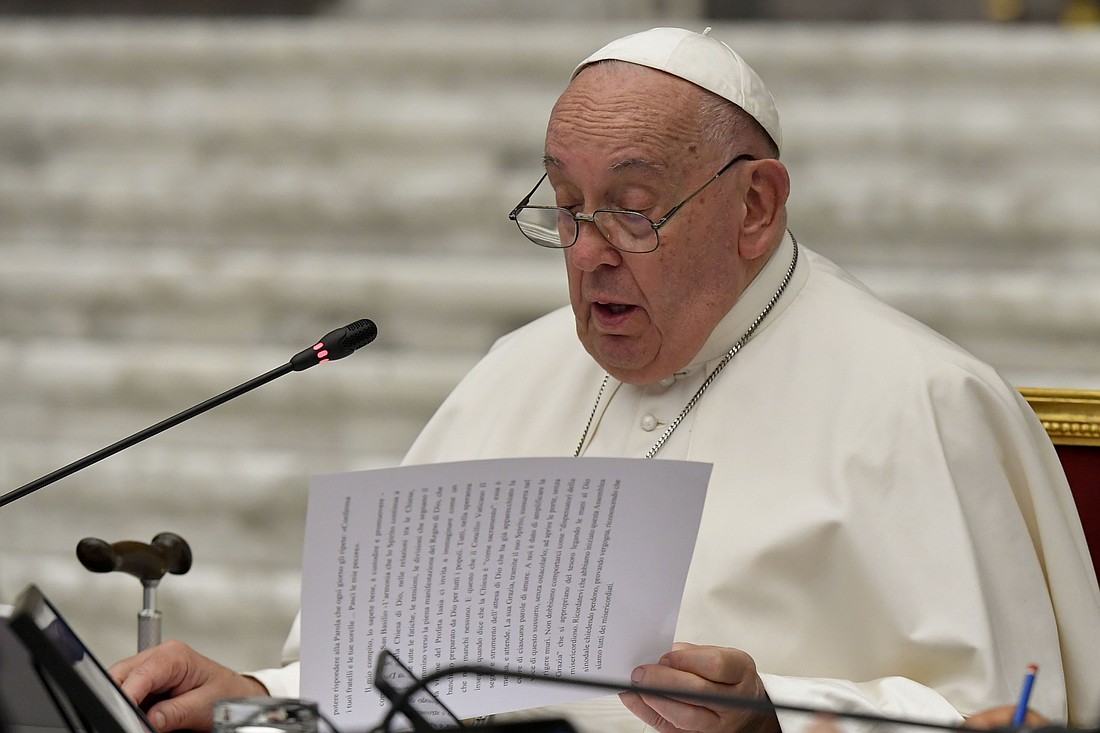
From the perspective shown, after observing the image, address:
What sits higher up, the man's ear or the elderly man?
the man's ear

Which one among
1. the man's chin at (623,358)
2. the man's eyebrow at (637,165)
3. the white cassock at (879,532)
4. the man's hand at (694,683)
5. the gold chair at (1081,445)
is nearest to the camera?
the man's hand at (694,683)

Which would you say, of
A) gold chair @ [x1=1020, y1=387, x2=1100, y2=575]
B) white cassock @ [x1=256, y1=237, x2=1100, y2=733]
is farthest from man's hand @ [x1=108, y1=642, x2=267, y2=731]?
gold chair @ [x1=1020, y1=387, x2=1100, y2=575]

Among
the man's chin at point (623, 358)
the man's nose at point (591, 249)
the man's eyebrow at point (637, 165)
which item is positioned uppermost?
the man's eyebrow at point (637, 165)

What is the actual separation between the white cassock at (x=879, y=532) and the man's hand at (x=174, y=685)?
1.00ft

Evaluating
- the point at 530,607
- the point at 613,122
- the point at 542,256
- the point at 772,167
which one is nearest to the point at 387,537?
the point at 530,607

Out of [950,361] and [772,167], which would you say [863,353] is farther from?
[772,167]

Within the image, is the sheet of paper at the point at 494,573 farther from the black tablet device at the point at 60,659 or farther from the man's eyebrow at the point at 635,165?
the man's eyebrow at the point at 635,165

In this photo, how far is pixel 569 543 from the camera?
1721 mm

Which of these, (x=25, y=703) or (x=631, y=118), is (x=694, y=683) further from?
(x=631, y=118)

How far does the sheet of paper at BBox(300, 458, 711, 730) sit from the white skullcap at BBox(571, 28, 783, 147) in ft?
2.96

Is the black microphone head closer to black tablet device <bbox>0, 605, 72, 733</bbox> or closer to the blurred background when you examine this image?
black tablet device <bbox>0, 605, 72, 733</bbox>

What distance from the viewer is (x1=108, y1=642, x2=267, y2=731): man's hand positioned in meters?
1.95

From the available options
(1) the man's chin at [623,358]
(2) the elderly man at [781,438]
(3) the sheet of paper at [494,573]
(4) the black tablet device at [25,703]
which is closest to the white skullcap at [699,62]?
(2) the elderly man at [781,438]

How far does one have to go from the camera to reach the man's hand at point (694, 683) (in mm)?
1747
